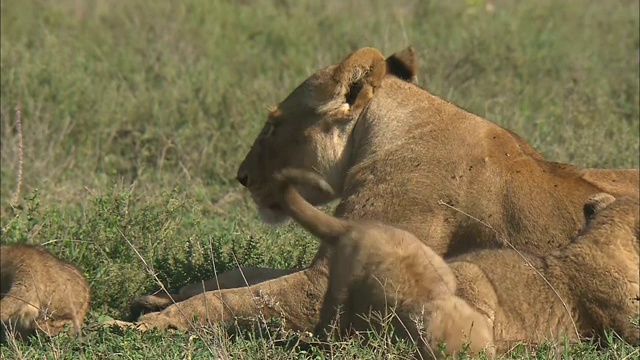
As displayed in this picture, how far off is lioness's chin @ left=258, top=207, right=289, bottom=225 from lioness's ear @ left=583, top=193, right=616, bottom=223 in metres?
1.67

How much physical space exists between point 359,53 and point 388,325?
1.58 meters

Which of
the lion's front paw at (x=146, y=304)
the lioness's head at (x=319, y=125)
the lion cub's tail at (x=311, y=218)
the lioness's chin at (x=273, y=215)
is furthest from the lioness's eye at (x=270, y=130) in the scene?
the lion cub's tail at (x=311, y=218)

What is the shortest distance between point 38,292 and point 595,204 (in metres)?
2.30

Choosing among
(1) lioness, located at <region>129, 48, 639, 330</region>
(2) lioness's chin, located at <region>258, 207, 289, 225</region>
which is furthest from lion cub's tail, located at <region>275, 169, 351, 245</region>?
(2) lioness's chin, located at <region>258, 207, 289, 225</region>

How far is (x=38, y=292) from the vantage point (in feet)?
17.4

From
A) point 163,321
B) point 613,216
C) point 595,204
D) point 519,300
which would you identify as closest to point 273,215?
point 163,321

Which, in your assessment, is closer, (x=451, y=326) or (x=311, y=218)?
(x=311, y=218)

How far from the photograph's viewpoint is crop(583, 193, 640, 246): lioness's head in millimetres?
4629

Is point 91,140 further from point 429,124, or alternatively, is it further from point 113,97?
point 429,124

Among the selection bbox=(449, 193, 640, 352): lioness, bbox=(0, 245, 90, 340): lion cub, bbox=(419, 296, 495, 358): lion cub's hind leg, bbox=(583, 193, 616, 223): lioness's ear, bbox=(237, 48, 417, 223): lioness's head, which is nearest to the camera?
bbox=(419, 296, 495, 358): lion cub's hind leg

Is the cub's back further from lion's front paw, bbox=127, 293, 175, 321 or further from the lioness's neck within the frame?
lion's front paw, bbox=127, 293, 175, 321

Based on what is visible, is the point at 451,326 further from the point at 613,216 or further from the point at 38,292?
the point at 38,292

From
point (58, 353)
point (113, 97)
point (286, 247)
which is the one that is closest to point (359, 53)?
point (286, 247)

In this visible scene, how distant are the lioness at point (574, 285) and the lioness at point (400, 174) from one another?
337mm
